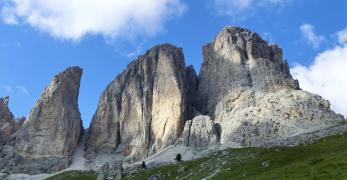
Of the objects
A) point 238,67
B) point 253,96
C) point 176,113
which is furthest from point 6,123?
point 253,96

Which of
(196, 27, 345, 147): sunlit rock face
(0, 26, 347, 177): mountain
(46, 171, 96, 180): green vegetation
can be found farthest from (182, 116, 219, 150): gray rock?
(46, 171, 96, 180): green vegetation

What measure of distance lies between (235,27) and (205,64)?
56.4 ft

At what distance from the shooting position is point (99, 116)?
19650cm

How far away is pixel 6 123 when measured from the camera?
629 feet

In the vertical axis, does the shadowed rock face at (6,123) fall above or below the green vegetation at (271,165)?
above

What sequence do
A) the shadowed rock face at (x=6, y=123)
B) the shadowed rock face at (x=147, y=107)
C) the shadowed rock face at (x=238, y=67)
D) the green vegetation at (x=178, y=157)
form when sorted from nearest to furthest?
1. the green vegetation at (x=178, y=157)
2. the shadowed rock face at (x=147, y=107)
3. the shadowed rock face at (x=238, y=67)
4. the shadowed rock face at (x=6, y=123)

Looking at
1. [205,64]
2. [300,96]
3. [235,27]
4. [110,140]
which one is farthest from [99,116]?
[300,96]

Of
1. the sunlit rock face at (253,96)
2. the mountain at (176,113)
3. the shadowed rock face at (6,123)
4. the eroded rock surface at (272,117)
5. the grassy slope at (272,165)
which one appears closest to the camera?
the grassy slope at (272,165)

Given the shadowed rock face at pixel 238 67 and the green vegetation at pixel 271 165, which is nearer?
the green vegetation at pixel 271 165

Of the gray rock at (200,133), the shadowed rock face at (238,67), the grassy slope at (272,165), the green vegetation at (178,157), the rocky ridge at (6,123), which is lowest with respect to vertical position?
the grassy slope at (272,165)

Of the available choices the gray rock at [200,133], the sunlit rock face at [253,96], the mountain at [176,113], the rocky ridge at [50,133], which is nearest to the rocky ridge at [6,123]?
the mountain at [176,113]

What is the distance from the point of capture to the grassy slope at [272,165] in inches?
2199

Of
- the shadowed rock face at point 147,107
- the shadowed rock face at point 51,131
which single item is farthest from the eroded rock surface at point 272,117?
the shadowed rock face at point 51,131

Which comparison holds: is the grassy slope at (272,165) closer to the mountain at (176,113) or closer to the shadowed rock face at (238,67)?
the mountain at (176,113)
